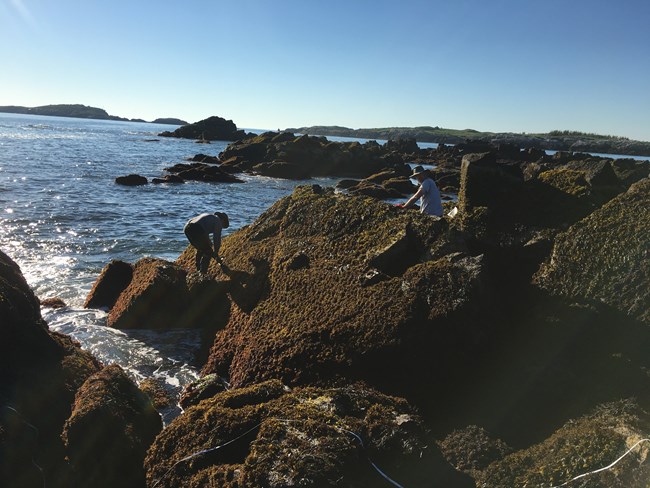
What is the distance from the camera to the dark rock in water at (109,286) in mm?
9445

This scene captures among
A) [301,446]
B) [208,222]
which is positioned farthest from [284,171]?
[301,446]

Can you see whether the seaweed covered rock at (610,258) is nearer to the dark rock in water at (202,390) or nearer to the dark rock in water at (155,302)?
the dark rock in water at (202,390)

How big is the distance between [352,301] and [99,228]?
47.6 feet

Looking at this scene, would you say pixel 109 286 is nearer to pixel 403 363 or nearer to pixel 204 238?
Result: pixel 204 238

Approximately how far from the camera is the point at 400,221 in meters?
6.75

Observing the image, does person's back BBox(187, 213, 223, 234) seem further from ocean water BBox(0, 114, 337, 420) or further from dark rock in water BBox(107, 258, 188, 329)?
ocean water BBox(0, 114, 337, 420)

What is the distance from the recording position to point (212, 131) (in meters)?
110

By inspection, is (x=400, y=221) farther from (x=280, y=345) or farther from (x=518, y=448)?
(x=518, y=448)

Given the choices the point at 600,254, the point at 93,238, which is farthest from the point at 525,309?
the point at 93,238

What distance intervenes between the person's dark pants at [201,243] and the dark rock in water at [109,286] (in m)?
2.10

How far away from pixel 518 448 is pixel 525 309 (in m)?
1.88

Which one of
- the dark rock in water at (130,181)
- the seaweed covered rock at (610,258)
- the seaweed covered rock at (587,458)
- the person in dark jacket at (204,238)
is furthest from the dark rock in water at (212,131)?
the seaweed covered rock at (587,458)

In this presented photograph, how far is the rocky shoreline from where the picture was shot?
3.62 m

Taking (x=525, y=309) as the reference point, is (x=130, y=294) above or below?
→ below
